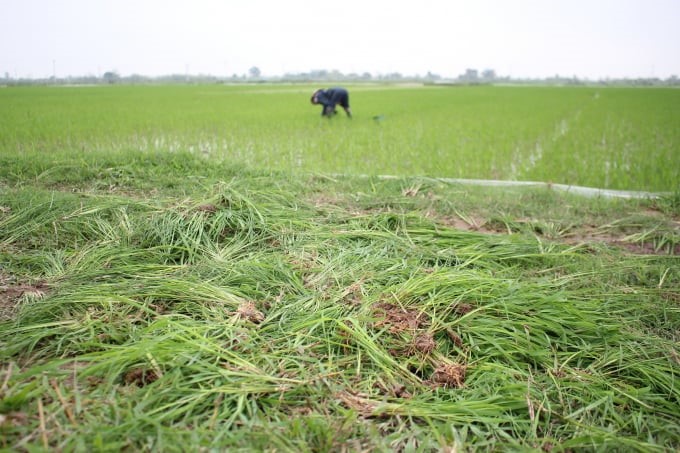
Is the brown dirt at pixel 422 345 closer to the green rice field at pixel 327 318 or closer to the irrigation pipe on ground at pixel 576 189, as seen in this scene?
the green rice field at pixel 327 318

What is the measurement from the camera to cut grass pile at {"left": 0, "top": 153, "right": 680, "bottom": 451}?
1.23 meters

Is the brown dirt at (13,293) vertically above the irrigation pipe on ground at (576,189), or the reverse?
the irrigation pipe on ground at (576,189)

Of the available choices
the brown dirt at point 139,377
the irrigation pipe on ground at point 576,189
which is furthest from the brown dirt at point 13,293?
the irrigation pipe on ground at point 576,189

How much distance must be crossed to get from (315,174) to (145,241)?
2.12m

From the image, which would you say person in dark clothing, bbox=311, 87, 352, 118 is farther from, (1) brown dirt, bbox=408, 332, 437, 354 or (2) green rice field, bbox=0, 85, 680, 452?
(1) brown dirt, bbox=408, 332, 437, 354

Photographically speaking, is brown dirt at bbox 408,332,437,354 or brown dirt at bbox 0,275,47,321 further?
brown dirt at bbox 0,275,47,321

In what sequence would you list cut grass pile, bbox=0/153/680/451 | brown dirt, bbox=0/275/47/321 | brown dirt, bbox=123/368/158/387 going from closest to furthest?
cut grass pile, bbox=0/153/680/451 < brown dirt, bbox=123/368/158/387 < brown dirt, bbox=0/275/47/321

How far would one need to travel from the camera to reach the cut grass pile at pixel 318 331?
4.03ft

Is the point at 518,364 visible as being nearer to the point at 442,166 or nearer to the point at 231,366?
the point at 231,366

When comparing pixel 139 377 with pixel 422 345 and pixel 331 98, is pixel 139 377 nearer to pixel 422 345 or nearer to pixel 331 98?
pixel 422 345

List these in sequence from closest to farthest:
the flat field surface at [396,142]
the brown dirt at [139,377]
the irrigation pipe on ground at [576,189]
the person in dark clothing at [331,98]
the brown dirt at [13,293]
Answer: the brown dirt at [139,377]
the brown dirt at [13,293]
the irrigation pipe on ground at [576,189]
the flat field surface at [396,142]
the person in dark clothing at [331,98]

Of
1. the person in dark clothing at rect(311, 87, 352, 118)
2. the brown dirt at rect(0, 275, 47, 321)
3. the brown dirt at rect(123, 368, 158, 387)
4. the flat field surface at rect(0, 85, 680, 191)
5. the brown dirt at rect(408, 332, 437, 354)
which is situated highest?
the person in dark clothing at rect(311, 87, 352, 118)

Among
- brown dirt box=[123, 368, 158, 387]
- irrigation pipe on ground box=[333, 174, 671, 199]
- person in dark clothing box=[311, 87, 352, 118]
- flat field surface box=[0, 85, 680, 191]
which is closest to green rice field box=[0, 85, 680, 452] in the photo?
brown dirt box=[123, 368, 158, 387]

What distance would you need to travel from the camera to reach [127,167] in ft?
12.9
